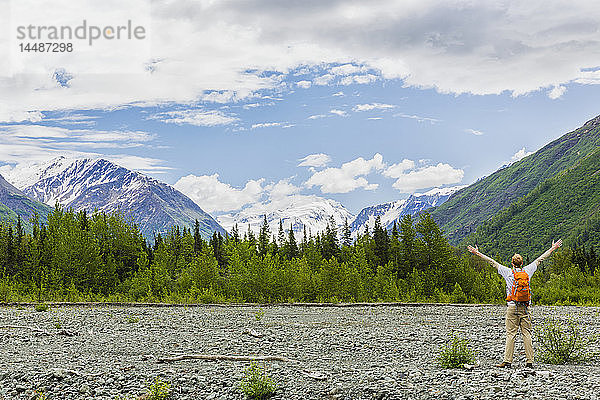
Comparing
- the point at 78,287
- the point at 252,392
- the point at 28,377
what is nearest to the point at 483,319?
the point at 252,392

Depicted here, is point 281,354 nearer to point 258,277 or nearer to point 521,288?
point 521,288

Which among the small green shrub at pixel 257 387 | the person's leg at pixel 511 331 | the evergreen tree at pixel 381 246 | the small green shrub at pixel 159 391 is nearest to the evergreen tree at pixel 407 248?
the evergreen tree at pixel 381 246

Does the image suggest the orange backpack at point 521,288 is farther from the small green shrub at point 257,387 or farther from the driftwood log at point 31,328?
the driftwood log at point 31,328

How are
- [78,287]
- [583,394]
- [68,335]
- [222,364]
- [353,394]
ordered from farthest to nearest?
[78,287] → [68,335] → [222,364] → [353,394] → [583,394]

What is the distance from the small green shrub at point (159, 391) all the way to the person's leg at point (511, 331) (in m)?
7.25

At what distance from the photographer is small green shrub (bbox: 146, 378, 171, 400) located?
9.86 metres

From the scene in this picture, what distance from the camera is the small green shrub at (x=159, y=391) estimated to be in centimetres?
986

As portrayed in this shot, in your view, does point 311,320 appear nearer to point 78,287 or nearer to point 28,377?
point 28,377

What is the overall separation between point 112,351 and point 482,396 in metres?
10.9

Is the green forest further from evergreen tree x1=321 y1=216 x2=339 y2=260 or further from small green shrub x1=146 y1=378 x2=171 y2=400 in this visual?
evergreen tree x1=321 y1=216 x2=339 y2=260

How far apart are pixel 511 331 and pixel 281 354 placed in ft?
20.0

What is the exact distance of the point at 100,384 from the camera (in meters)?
10.9

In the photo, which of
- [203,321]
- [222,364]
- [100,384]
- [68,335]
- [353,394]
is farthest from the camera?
[203,321]

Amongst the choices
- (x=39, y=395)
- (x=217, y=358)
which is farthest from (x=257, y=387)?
(x=39, y=395)
